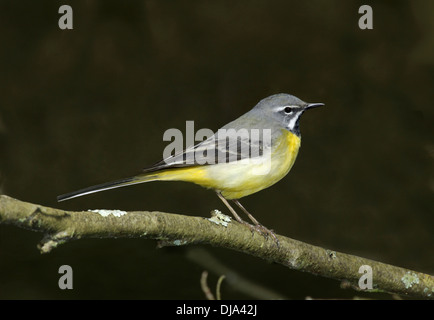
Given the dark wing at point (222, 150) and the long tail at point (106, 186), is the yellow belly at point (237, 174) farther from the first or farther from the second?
the long tail at point (106, 186)

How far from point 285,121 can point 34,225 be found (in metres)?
2.05

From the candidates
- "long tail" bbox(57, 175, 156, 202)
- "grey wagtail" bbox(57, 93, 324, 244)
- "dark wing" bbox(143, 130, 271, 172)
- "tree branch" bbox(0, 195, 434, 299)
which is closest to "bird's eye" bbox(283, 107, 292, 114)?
"grey wagtail" bbox(57, 93, 324, 244)

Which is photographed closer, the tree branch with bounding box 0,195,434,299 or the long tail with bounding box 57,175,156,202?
the tree branch with bounding box 0,195,434,299

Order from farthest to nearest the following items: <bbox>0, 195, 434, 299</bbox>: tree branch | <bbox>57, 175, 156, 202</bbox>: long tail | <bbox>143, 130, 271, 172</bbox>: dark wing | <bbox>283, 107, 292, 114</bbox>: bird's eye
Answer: <bbox>283, 107, 292, 114</bbox>: bird's eye < <bbox>143, 130, 271, 172</bbox>: dark wing < <bbox>57, 175, 156, 202</bbox>: long tail < <bbox>0, 195, 434, 299</bbox>: tree branch

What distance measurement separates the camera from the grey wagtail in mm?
3148

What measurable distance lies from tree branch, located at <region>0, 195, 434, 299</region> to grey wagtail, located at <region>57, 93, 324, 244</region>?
173 millimetres

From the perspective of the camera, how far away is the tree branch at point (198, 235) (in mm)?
1983

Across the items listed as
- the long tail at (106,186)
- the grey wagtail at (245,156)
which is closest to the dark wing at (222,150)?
the grey wagtail at (245,156)

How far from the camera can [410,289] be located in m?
3.03

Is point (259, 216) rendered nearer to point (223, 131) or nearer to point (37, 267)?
point (223, 131)

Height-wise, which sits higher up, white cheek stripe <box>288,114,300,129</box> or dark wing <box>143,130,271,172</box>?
white cheek stripe <box>288,114,300,129</box>

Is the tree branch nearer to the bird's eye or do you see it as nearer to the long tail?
the long tail

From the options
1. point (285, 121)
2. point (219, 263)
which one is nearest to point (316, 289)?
point (219, 263)

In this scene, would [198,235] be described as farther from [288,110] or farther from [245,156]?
[288,110]
